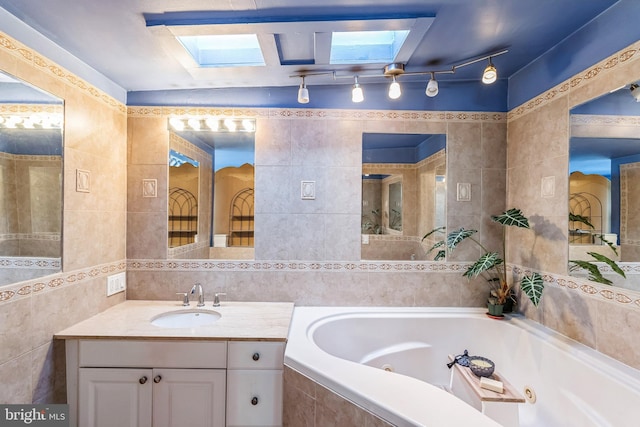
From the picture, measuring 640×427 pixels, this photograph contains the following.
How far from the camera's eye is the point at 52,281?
4.58 feet

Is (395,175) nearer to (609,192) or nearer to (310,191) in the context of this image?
(310,191)

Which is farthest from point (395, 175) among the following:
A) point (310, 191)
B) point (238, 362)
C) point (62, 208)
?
point (62, 208)

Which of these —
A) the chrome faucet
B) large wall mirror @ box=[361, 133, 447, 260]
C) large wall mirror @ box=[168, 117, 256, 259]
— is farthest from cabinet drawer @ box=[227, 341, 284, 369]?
large wall mirror @ box=[361, 133, 447, 260]

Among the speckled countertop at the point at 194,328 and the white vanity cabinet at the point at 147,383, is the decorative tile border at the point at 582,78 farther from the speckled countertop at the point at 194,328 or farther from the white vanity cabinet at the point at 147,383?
the white vanity cabinet at the point at 147,383

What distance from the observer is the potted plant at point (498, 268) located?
1.58 metres

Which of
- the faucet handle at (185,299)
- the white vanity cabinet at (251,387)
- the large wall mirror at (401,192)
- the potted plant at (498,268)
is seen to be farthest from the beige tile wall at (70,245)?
the potted plant at (498,268)

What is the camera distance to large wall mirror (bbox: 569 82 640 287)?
4.09 feet

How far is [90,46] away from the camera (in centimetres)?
144

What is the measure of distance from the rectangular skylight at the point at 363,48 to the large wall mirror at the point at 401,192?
511 mm

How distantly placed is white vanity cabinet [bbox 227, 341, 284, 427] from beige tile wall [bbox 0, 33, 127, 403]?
930mm

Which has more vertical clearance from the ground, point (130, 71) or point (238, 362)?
point (130, 71)

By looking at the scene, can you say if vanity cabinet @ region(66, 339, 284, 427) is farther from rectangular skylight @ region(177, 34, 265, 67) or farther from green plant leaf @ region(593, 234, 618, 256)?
green plant leaf @ region(593, 234, 618, 256)

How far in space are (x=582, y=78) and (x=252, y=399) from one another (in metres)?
2.48

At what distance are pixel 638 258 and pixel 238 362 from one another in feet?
6.55
